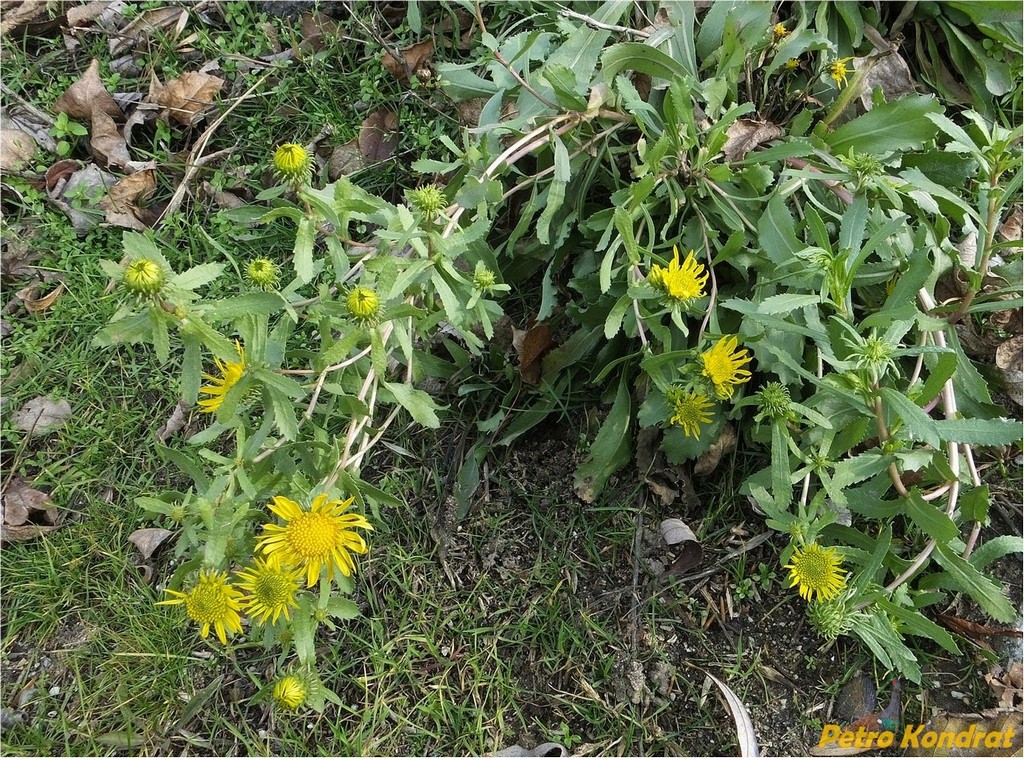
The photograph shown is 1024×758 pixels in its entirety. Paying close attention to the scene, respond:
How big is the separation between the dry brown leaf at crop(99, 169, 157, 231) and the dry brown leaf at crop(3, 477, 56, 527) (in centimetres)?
108

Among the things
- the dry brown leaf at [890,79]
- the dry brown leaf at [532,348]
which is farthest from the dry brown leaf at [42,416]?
the dry brown leaf at [890,79]

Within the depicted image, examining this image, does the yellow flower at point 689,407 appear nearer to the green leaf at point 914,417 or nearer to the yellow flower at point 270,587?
the green leaf at point 914,417

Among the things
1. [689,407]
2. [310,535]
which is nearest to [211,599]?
[310,535]

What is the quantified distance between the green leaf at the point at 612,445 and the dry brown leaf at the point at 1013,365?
1138 millimetres

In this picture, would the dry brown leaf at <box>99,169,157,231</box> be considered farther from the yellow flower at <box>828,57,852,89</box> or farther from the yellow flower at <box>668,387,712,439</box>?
the yellow flower at <box>828,57,852,89</box>

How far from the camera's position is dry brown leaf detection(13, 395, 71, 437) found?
2918mm

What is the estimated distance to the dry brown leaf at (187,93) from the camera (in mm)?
3170

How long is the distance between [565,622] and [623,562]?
0.26 m

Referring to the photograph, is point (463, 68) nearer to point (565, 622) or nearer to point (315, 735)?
point (565, 622)

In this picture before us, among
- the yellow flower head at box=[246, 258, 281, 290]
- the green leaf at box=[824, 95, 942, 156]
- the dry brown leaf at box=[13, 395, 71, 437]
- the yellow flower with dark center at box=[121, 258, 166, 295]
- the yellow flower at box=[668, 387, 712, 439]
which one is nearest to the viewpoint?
the yellow flower with dark center at box=[121, 258, 166, 295]

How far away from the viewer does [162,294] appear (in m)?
1.51

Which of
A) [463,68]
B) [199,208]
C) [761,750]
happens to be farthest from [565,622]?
[199,208]

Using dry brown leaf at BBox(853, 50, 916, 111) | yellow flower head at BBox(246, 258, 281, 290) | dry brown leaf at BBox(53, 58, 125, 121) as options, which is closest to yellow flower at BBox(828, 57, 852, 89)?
dry brown leaf at BBox(853, 50, 916, 111)

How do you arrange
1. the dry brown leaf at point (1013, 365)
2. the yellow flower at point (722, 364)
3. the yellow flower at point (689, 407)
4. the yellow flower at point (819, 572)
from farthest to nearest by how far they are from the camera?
1. the dry brown leaf at point (1013, 365)
2. the yellow flower at point (689, 407)
3. the yellow flower at point (722, 364)
4. the yellow flower at point (819, 572)
